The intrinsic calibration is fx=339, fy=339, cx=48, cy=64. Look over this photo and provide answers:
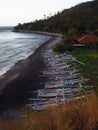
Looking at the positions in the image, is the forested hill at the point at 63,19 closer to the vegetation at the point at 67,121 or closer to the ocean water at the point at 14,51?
the ocean water at the point at 14,51

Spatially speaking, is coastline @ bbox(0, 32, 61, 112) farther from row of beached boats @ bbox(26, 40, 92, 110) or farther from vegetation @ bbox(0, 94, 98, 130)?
vegetation @ bbox(0, 94, 98, 130)

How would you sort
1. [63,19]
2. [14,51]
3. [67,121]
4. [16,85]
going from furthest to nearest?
[63,19] → [14,51] → [16,85] → [67,121]

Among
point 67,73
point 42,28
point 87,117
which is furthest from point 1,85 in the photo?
point 42,28

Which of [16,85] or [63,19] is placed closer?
[16,85]

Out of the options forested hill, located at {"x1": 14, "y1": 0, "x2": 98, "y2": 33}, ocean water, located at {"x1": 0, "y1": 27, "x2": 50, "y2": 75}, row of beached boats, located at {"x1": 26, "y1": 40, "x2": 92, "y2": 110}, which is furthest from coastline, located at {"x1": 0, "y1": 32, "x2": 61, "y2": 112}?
forested hill, located at {"x1": 14, "y1": 0, "x2": 98, "y2": 33}

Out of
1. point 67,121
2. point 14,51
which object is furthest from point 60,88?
point 14,51

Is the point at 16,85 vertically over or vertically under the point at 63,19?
over

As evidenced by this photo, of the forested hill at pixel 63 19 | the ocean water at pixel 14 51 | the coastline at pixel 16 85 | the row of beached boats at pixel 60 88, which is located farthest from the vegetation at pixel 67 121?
the forested hill at pixel 63 19

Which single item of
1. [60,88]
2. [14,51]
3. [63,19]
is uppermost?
[60,88]

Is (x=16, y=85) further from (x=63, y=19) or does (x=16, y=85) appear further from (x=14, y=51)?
(x=63, y=19)

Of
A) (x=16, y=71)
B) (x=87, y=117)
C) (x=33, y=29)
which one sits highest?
(x=87, y=117)

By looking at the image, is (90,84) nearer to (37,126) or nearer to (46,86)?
(46,86)
